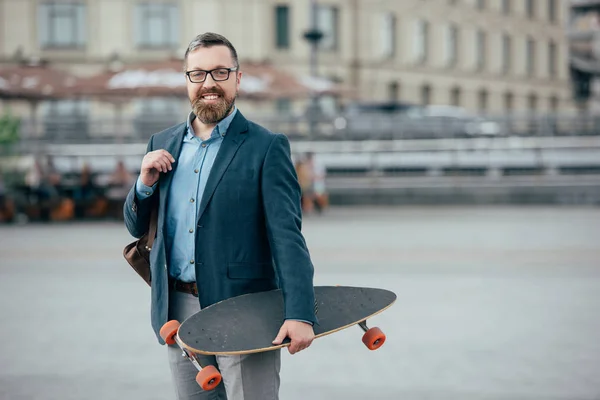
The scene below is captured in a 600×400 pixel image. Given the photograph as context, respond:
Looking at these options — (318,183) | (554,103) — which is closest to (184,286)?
(318,183)

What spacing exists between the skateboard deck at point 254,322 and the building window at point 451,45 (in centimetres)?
4742

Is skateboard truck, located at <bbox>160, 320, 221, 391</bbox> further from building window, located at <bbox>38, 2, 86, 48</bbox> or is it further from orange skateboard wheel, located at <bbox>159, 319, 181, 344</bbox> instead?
building window, located at <bbox>38, 2, 86, 48</bbox>

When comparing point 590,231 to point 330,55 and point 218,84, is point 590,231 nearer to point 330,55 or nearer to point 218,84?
point 218,84

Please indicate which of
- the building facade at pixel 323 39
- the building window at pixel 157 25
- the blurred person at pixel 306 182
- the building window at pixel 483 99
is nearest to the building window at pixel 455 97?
the building facade at pixel 323 39

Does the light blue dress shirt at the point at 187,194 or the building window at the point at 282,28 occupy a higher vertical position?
the building window at the point at 282,28

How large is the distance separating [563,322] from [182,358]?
197 inches

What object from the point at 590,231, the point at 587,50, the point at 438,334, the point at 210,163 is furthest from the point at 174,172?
the point at 587,50

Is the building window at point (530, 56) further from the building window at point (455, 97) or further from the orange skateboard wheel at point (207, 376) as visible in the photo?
the orange skateboard wheel at point (207, 376)

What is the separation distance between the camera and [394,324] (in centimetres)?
768

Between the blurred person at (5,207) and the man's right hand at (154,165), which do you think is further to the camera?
the blurred person at (5,207)

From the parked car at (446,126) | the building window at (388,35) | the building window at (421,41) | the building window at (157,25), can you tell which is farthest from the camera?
the building window at (421,41)

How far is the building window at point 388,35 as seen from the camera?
4462 centimetres

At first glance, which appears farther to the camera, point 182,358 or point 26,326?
point 26,326

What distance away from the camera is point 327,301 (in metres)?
3.23
